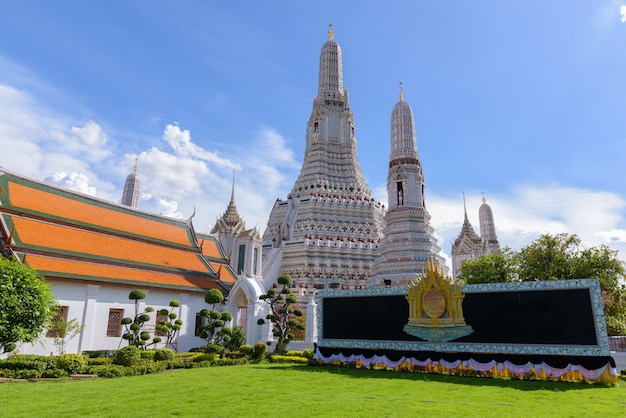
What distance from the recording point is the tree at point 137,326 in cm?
1909

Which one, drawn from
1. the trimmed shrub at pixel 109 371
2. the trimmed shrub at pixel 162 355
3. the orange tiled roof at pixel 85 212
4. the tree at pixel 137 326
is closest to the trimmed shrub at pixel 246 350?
the trimmed shrub at pixel 162 355

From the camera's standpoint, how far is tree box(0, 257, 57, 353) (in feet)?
43.8

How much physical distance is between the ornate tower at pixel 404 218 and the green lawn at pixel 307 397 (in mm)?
22447

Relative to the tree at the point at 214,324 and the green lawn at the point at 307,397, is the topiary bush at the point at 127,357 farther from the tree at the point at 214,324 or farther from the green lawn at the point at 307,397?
the tree at the point at 214,324

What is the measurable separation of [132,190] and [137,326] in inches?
1970

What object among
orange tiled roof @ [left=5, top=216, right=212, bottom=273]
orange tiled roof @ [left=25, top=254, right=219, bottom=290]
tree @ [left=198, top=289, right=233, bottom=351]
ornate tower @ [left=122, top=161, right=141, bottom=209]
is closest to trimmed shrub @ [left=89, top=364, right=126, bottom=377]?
orange tiled roof @ [left=25, top=254, right=219, bottom=290]

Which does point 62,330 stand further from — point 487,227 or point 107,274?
point 487,227

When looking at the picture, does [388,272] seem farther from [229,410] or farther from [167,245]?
[229,410]

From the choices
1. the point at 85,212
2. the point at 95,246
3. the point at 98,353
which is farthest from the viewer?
the point at 85,212

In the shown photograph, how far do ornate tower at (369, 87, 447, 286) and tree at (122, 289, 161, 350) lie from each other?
21363 mm

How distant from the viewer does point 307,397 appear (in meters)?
9.84

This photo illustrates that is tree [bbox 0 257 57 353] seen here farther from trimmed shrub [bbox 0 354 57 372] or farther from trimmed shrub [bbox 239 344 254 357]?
trimmed shrub [bbox 239 344 254 357]

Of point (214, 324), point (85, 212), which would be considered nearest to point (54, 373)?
point (214, 324)

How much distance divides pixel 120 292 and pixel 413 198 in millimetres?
27422
